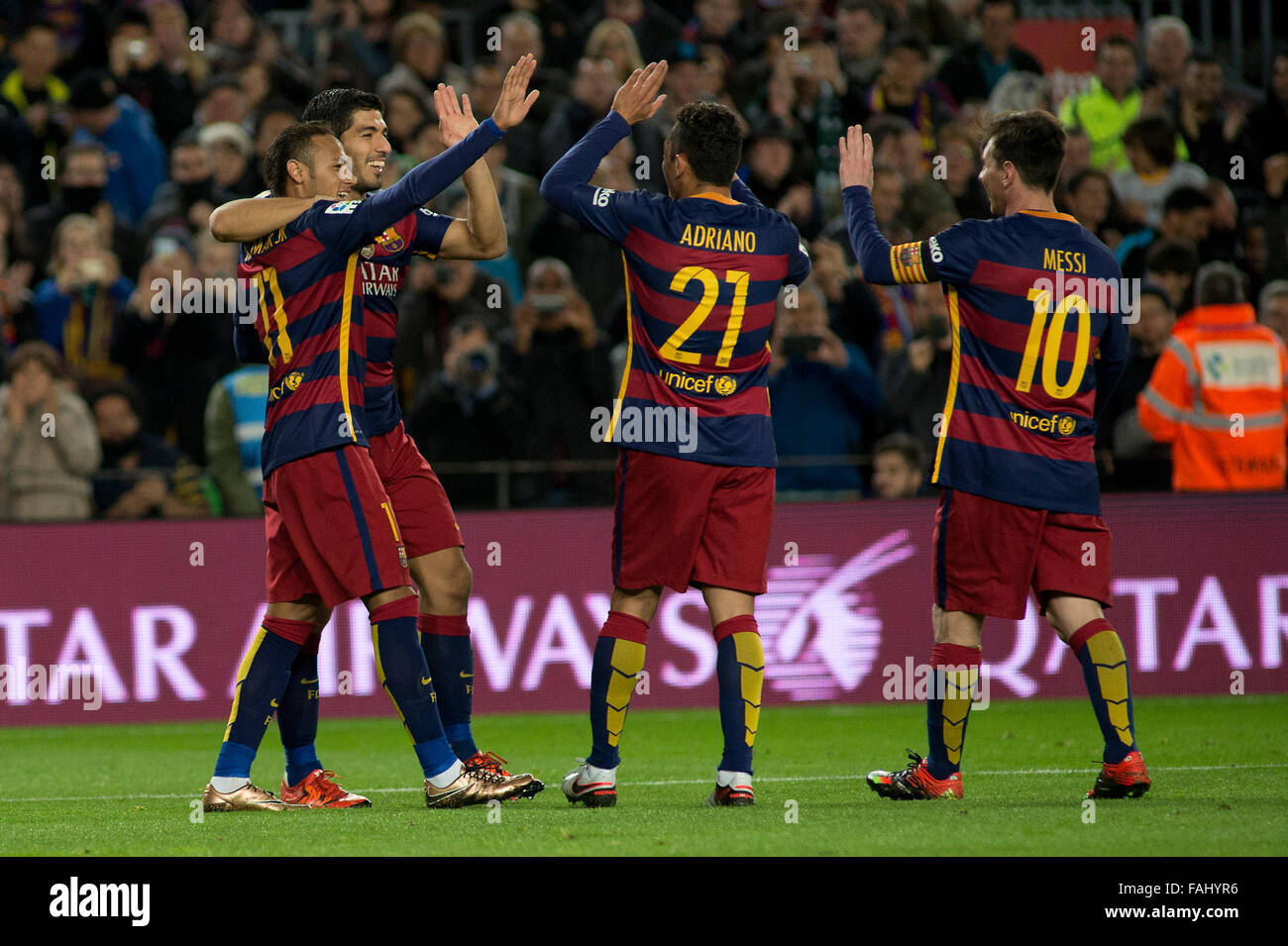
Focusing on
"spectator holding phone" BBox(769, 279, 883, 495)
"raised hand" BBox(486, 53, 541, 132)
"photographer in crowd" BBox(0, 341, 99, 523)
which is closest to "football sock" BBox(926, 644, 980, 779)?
"raised hand" BBox(486, 53, 541, 132)

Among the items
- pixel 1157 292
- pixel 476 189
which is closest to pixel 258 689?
pixel 476 189

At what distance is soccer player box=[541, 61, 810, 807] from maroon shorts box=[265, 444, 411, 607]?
0.83 meters

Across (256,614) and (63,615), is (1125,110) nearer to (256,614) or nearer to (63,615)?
(256,614)

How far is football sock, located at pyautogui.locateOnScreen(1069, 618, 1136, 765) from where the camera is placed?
632 centimetres

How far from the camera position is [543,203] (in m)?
12.8

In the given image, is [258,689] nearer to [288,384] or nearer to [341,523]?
[341,523]

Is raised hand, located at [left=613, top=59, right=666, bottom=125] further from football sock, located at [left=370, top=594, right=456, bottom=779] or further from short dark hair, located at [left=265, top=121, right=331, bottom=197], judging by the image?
football sock, located at [left=370, top=594, right=456, bottom=779]

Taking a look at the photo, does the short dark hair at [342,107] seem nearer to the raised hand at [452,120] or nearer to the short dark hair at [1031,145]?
the raised hand at [452,120]

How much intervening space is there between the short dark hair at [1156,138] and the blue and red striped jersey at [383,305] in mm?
7891

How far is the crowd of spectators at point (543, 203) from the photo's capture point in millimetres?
11258

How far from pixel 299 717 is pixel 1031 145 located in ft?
11.3

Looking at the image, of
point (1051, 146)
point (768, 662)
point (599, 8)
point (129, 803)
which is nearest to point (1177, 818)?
point (1051, 146)

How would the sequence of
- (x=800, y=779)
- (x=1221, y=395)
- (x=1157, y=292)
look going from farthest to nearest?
(x=1157, y=292) → (x=1221, y=395) → (x=800, y=779)

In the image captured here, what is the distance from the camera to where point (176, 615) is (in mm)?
10516
